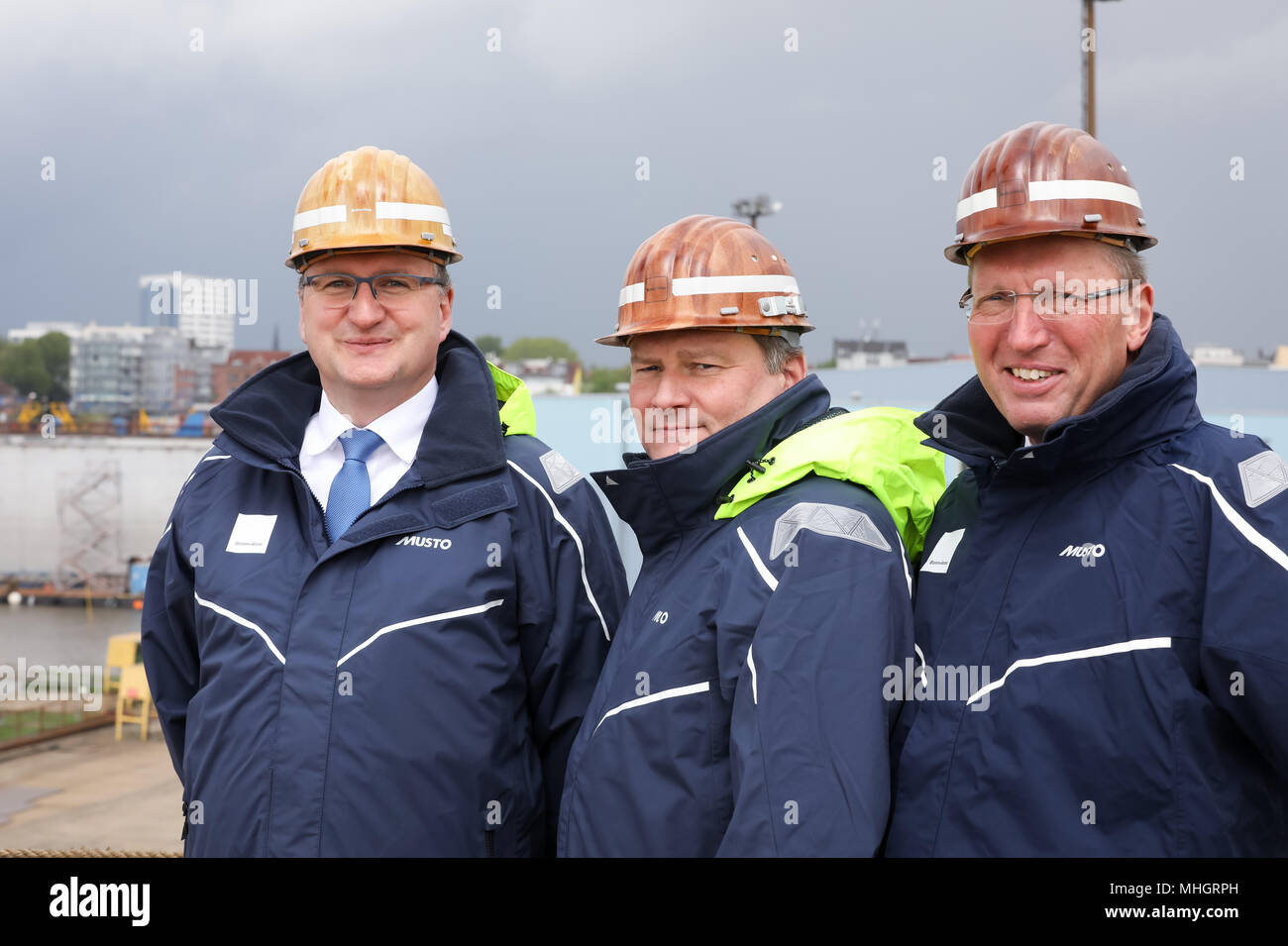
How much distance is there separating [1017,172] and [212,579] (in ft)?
6.73

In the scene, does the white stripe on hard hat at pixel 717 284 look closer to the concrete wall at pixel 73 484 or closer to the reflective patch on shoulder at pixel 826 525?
the reflective patch on shoulder at pixel 826 525

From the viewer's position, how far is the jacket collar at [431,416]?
272 cm

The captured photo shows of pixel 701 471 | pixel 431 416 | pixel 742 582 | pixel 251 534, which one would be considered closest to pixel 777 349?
pixel 701 471

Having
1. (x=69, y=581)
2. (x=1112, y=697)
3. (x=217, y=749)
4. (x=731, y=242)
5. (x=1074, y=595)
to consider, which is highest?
(x=731, y=242)

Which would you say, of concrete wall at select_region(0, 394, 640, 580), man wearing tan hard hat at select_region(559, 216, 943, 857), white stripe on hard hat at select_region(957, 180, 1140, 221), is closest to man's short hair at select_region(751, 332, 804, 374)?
man wearing tan hard hat at select_region(559, 216, 943, 857)

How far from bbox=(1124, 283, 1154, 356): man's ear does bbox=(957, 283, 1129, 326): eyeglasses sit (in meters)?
0.03

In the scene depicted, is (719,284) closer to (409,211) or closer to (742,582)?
(742,582)

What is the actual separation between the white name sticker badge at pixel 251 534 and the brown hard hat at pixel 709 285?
1020 mm

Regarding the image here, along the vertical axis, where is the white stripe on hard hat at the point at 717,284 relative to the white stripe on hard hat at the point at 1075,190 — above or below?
below

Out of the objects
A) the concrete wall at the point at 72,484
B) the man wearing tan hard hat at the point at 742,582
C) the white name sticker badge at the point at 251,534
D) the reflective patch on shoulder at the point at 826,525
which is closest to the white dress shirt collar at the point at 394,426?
the white name sticker badge at the point at 251,534

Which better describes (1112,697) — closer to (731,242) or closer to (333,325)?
(731,242)

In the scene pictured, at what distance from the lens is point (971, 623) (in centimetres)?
201

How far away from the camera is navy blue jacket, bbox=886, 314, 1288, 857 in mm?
1715

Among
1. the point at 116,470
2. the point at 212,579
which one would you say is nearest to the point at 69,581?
the point at 116,470
